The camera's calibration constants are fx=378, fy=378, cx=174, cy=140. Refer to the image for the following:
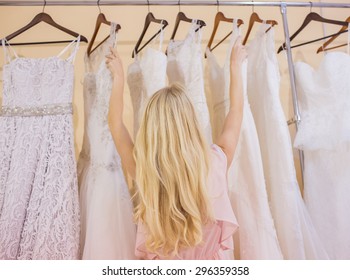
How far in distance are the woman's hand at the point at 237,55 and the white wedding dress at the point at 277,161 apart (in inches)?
5.2

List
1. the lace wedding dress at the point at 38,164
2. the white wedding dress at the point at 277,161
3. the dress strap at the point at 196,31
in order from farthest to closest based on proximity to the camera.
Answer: the dress strap at the point at 196,31, the white wedding dress at the point at 277,161, the lace wedding dress at the point at 38,164

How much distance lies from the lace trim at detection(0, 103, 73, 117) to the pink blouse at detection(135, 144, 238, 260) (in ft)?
1.61

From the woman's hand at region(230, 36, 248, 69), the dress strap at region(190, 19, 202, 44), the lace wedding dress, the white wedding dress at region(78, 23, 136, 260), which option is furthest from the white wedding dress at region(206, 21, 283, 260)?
the lace wedding dress

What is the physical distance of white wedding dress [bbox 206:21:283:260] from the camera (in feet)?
4.08

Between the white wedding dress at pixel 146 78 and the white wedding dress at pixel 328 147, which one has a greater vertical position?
the white wedding dress at pixel 146 78

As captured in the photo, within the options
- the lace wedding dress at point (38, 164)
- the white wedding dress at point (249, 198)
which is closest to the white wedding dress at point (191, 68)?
the white wedding dress at point (249, 198)

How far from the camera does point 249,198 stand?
1315 millimetres

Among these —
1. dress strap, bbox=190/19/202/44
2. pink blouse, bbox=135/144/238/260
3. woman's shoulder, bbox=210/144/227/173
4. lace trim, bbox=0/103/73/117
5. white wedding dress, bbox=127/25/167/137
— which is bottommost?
pink blouse, bbox=135/144/238/260

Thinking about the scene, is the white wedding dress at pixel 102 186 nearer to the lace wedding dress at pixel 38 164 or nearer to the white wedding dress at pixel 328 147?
the lace wedding dress at pixel 38 164

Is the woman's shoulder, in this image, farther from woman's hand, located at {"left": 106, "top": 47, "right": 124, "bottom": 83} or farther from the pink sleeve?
woman's hand, located at {"left": 106, "top": 47, "right": 124, "bottom": 83}

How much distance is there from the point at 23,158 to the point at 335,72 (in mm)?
1227

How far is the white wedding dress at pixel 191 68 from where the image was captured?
138cm

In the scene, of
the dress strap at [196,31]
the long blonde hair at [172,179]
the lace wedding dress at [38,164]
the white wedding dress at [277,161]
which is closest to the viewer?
the long blonde hair at [172,179]
